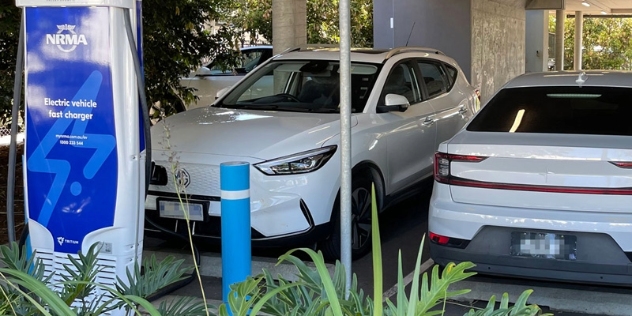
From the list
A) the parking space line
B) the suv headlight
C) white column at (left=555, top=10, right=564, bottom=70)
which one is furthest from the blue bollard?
white column at (left=555, top=10, right=564, bottom=70)

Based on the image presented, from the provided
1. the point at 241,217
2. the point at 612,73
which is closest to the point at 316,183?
the point at 241,217

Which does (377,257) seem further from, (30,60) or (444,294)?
(30,60)

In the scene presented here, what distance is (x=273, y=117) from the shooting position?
6.45 meters

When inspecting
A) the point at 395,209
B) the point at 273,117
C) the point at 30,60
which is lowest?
the point at 395,209

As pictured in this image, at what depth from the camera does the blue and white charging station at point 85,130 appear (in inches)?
179

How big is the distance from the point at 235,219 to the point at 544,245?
1.89m

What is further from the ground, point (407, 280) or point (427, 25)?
point (427, 25)

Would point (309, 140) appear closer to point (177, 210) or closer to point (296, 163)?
point (296, 163)

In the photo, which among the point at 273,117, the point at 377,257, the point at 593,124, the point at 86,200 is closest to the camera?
the point at 377,257

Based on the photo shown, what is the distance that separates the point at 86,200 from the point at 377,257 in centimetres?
257

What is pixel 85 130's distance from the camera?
4.62 m

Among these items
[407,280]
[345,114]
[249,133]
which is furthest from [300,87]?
[345,114]

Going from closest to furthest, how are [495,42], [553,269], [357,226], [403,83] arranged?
[553,269]
[357,226]
[403,83]
[495,42]

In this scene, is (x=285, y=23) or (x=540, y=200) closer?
(x=540, y=200)
